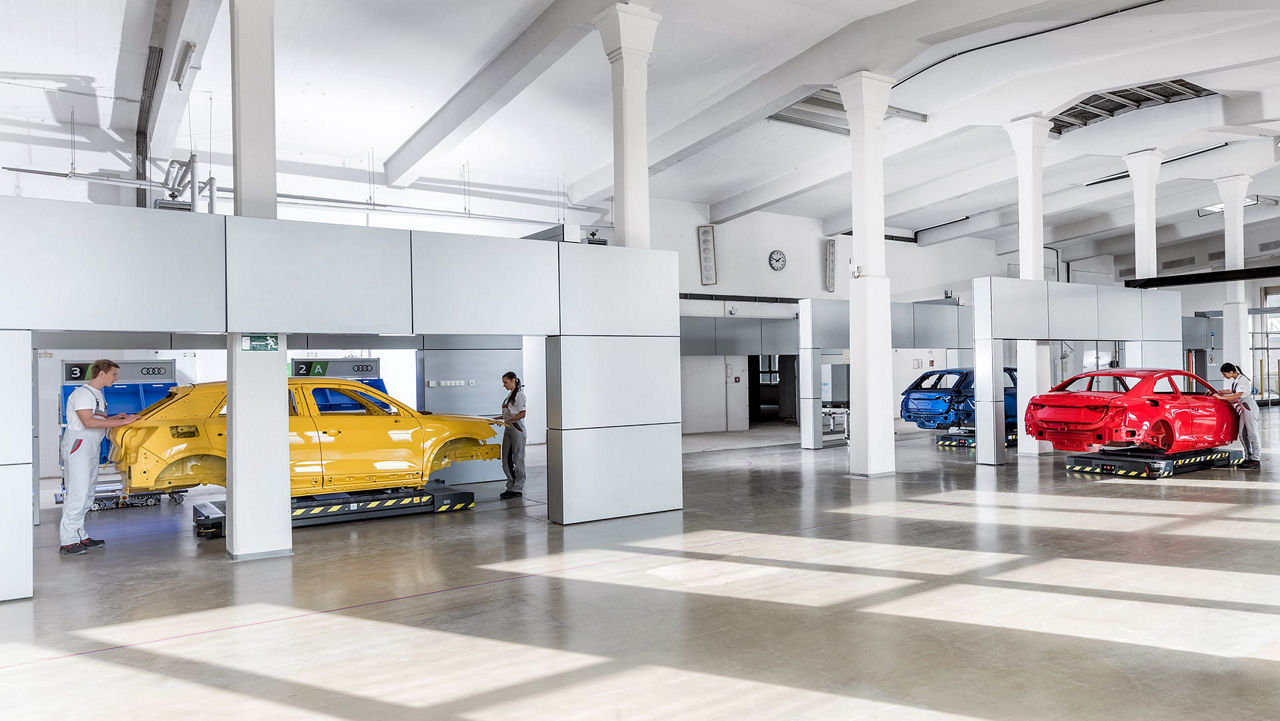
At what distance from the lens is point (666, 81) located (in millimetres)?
12406

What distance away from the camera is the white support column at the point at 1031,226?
13.6 meters

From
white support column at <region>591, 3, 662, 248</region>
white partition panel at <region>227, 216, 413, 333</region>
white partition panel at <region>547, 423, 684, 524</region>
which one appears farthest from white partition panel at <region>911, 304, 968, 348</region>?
white partition panel at <region>227, 216, 413, 333</region>

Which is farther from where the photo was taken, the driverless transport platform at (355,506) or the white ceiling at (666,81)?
the white ceiling at (666,81)

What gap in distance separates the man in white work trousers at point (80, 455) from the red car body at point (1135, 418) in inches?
444

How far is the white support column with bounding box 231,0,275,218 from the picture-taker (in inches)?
275

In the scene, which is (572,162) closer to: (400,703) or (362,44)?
(362,44)

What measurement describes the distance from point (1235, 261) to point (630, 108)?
15.5 meters

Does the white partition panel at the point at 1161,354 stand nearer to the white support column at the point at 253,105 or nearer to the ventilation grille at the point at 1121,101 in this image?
the ventilation grille at the point at 1121,101

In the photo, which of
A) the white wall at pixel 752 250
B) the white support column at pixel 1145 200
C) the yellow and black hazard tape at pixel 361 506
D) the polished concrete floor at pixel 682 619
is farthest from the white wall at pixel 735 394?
the yellow and black hazard tape at pixel 361 506

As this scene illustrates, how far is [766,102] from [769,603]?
8935 millimetres

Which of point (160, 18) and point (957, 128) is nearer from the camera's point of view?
point (160, 18)

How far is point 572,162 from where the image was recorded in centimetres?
1638

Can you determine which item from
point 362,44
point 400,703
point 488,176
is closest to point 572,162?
point 488,176

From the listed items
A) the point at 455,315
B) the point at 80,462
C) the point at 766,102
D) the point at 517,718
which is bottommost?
the point at 517,718
